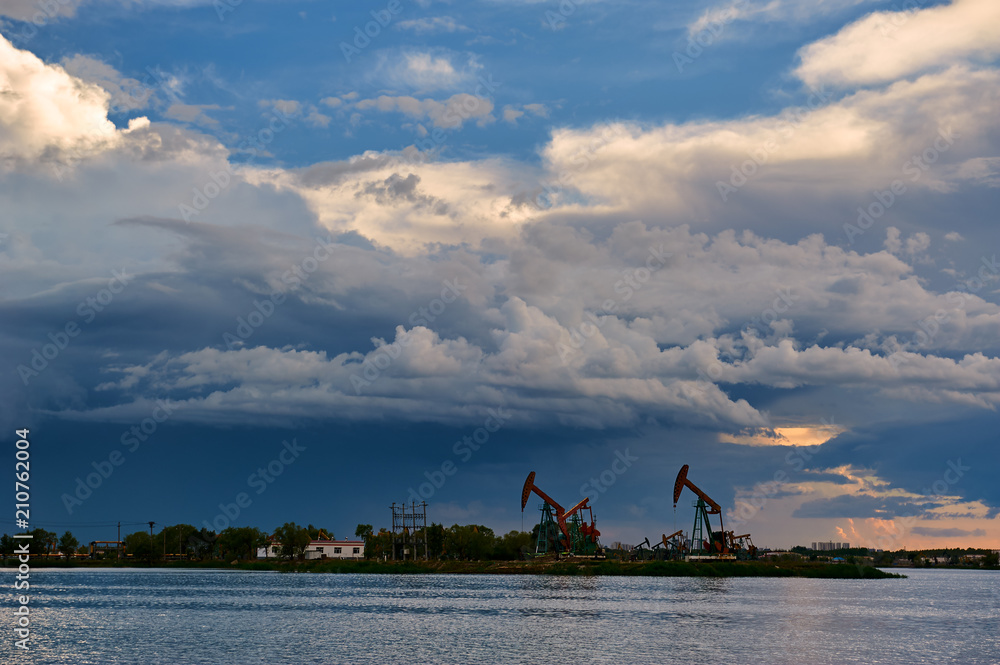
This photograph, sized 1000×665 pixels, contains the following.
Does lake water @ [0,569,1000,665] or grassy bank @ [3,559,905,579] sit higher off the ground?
lake water @ [0,569,1000,665]

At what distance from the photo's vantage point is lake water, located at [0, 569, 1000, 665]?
49.9 m

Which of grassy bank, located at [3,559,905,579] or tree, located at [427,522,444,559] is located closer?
grassy bank, located at [3,559,905,579]

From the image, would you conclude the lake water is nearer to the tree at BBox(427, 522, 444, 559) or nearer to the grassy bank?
the grassy bank

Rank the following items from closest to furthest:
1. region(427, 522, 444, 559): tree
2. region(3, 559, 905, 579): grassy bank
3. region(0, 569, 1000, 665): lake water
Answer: region(0, 569, 1000, 665): lake water < region(3, 559, 905, 579): grassy bank < region(427, 522, 444, 559): tree

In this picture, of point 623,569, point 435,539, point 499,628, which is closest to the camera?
point 499,628

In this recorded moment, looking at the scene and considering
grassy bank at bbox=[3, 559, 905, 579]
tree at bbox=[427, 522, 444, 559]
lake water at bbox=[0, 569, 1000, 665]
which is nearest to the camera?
lake water at bbox=[0, 569, 1000, 665]

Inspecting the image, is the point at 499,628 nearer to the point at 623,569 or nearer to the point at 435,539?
the point at 623,569

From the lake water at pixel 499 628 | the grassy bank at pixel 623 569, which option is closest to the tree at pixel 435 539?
the grassy bank at pixel 623 569

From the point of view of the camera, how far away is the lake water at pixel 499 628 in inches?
1965

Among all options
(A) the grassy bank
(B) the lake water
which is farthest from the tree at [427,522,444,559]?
(B) the lake water

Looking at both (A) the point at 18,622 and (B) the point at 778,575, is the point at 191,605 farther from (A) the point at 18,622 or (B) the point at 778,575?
(B) the point at 778,575

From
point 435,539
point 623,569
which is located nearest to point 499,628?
point 623,569

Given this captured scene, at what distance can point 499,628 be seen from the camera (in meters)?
64.2

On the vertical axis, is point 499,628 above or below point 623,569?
above
